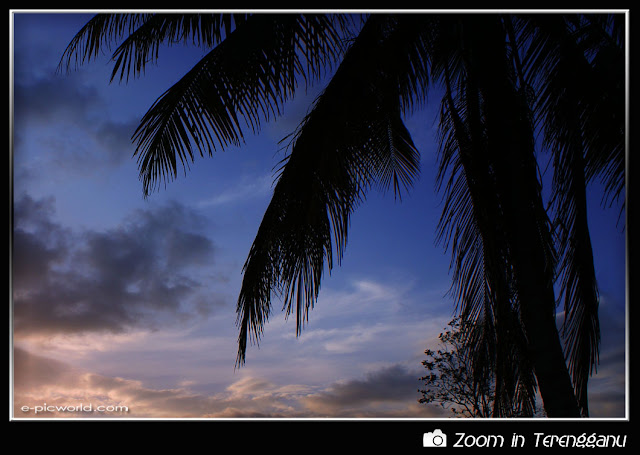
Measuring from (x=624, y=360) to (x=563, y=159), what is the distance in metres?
1.85

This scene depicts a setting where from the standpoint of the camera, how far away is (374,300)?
5.35 metres

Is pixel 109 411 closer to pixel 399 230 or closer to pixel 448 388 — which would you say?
pixel 399 230

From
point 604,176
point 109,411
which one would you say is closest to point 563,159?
point 604,176
